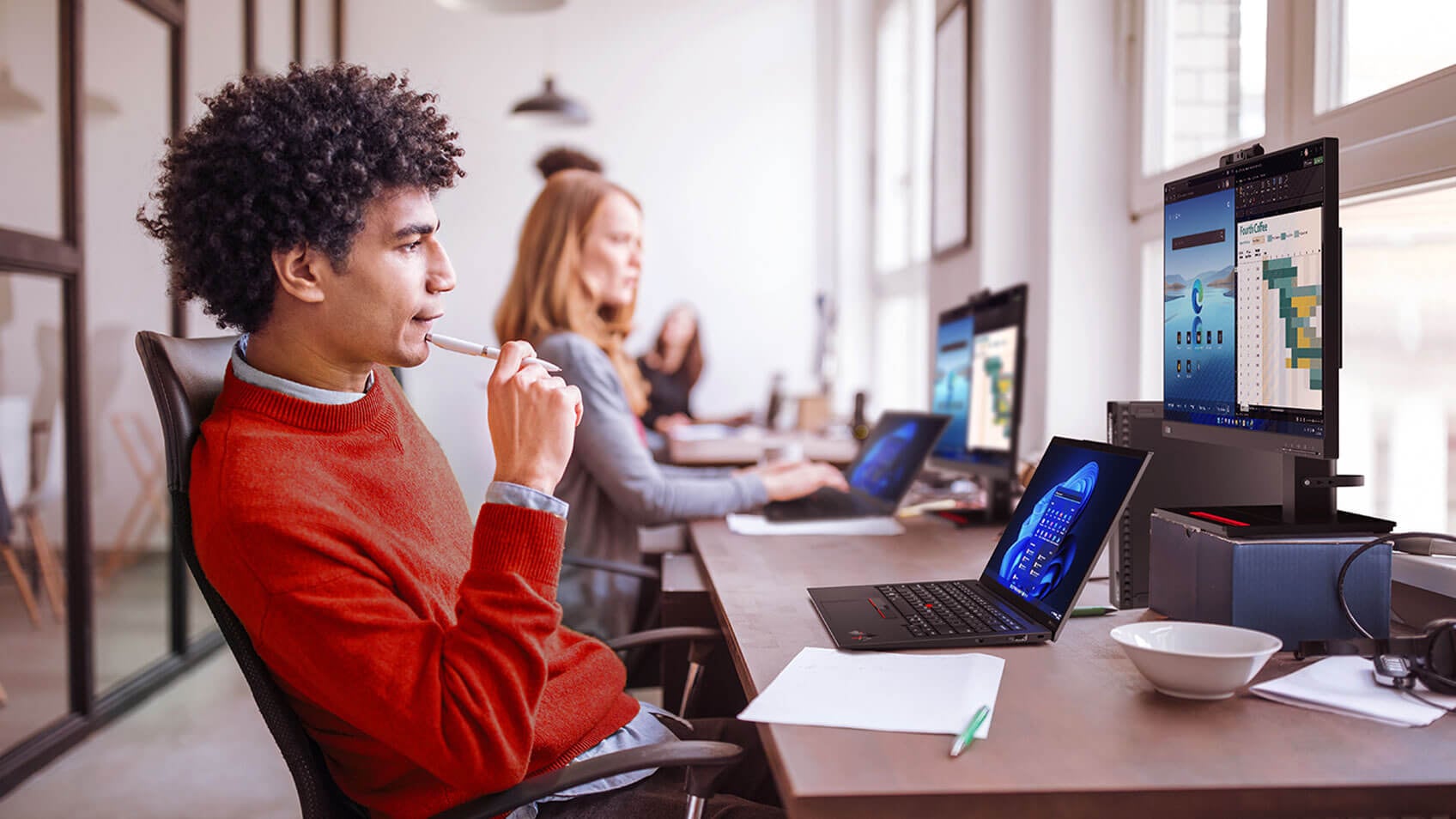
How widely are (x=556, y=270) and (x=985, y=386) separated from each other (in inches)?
39.2

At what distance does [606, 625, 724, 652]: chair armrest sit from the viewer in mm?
1455

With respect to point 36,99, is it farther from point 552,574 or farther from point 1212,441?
point 1212,441

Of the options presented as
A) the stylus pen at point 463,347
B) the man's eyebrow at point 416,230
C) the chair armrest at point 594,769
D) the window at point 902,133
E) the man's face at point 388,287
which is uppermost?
the window at point 902,133

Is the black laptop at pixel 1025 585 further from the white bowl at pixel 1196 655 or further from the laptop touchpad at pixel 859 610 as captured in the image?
the white bowl at pixel 1196 655

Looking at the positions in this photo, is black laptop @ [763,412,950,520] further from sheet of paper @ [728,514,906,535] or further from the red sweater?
the red sweater

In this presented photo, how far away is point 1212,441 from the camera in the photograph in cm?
122

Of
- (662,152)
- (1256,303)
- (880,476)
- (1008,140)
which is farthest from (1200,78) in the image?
(662,152)

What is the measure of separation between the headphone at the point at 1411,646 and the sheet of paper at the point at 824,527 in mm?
914

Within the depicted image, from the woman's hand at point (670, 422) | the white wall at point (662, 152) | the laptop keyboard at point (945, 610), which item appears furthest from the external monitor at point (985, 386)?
the white wall at point (662, 152)

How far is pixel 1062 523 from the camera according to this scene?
119 cm

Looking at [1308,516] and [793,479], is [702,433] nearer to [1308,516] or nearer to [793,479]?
[793,479]

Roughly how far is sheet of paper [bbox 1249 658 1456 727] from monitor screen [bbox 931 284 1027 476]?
0.93 metres

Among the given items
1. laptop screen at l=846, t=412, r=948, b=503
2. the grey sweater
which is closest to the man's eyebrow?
the grey sweater

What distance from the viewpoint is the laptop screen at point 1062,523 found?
1095 millimetres
